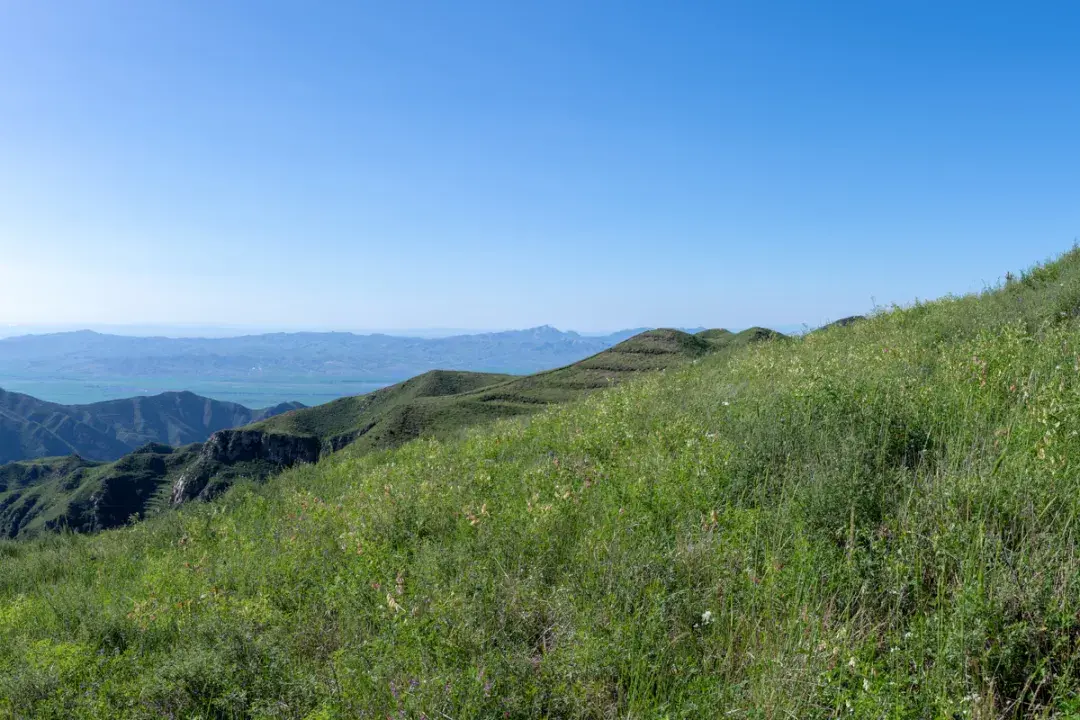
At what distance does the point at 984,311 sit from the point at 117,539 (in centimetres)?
1610

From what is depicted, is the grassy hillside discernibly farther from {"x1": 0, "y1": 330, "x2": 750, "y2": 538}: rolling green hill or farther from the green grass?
the green grass

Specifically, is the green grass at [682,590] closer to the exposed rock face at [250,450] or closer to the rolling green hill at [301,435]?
the rolling green hill at [301,435]

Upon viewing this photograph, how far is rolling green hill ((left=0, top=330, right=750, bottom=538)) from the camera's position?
2763 inches

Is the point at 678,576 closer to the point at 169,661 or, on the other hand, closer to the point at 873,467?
the point at 873,467

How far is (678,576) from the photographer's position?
4.02 meters

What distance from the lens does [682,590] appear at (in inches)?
148

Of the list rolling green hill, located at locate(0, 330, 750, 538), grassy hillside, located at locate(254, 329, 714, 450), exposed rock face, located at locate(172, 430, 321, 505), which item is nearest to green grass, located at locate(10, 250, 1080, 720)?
grassy hillside, located at locate(254, 329, 714, 450)

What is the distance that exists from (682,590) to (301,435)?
100m

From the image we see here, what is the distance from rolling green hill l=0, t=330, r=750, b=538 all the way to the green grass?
54.3m

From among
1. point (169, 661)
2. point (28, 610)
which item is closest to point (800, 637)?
point (169, 661)

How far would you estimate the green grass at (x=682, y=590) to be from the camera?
300 cm

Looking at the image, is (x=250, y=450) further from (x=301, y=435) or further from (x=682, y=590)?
(x=682, y=590)

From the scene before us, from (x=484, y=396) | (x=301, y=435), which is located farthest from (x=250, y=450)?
(x=484, y=396)

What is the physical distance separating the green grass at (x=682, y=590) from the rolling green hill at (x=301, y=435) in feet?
178
